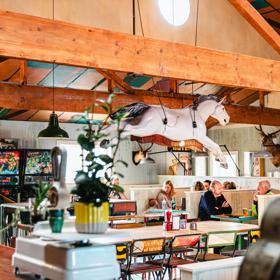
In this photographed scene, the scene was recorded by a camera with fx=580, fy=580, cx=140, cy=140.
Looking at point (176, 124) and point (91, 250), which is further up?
point (176, 124)

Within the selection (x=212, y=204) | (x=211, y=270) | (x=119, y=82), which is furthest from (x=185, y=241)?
(x=119, y=82)

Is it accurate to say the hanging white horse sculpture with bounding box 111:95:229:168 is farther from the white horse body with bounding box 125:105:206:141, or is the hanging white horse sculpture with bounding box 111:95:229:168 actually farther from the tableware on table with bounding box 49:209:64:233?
the tableware on table with bounding box 49:209:64:233

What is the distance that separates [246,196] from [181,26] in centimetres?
480

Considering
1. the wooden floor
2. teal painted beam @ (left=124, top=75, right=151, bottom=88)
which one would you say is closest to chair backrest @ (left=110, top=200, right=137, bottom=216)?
teal painted beam @ (left=124, top=75, right=151, bottom=88)

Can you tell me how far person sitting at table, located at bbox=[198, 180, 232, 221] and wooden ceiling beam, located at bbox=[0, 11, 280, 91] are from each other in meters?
2.70

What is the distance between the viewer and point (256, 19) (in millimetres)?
7648

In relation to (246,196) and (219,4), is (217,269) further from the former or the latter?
(246,196)

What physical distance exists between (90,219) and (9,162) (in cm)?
1089

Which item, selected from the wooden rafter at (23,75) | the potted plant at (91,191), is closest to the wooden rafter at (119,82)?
the wooden rafter at (23,75)

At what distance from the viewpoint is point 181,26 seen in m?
9.30

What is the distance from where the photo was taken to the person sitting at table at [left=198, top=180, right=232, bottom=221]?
32.4 ft

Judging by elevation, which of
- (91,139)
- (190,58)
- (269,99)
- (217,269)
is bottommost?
(217,269)

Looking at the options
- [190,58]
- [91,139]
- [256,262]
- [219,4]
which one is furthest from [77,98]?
[256,262]

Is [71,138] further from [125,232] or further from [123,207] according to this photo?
[125,232]
